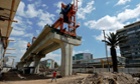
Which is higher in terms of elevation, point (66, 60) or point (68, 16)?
point (68, 16)

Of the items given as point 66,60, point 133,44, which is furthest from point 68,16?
point 133,44

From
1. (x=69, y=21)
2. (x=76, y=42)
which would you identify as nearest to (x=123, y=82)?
(x=76, y=42)

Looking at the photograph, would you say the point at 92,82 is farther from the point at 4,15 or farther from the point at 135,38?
the point at 135,38

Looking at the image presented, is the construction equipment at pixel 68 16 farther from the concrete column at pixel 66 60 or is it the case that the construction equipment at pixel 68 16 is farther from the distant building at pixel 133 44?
the distant building at pixel 133 44

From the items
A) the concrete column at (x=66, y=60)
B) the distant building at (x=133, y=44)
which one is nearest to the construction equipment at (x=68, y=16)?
the concrete column at (x=66, y=60)

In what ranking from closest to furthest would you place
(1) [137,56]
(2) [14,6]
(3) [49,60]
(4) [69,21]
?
(2) [14,6], (4) [69,21], (1) [137,56], (3) [49,60]

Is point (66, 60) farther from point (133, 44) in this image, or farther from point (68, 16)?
point (133, 44)

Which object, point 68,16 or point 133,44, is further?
point 133,44

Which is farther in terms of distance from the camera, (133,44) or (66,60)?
(133,44)

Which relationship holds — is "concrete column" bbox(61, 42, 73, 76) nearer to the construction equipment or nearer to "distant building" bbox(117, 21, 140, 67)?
the construction equipment

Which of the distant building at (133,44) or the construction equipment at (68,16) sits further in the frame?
the distant building at (133,44)

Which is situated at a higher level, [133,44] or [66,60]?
[133,44]

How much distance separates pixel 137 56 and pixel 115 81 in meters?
78.3

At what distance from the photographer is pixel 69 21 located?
118ft
